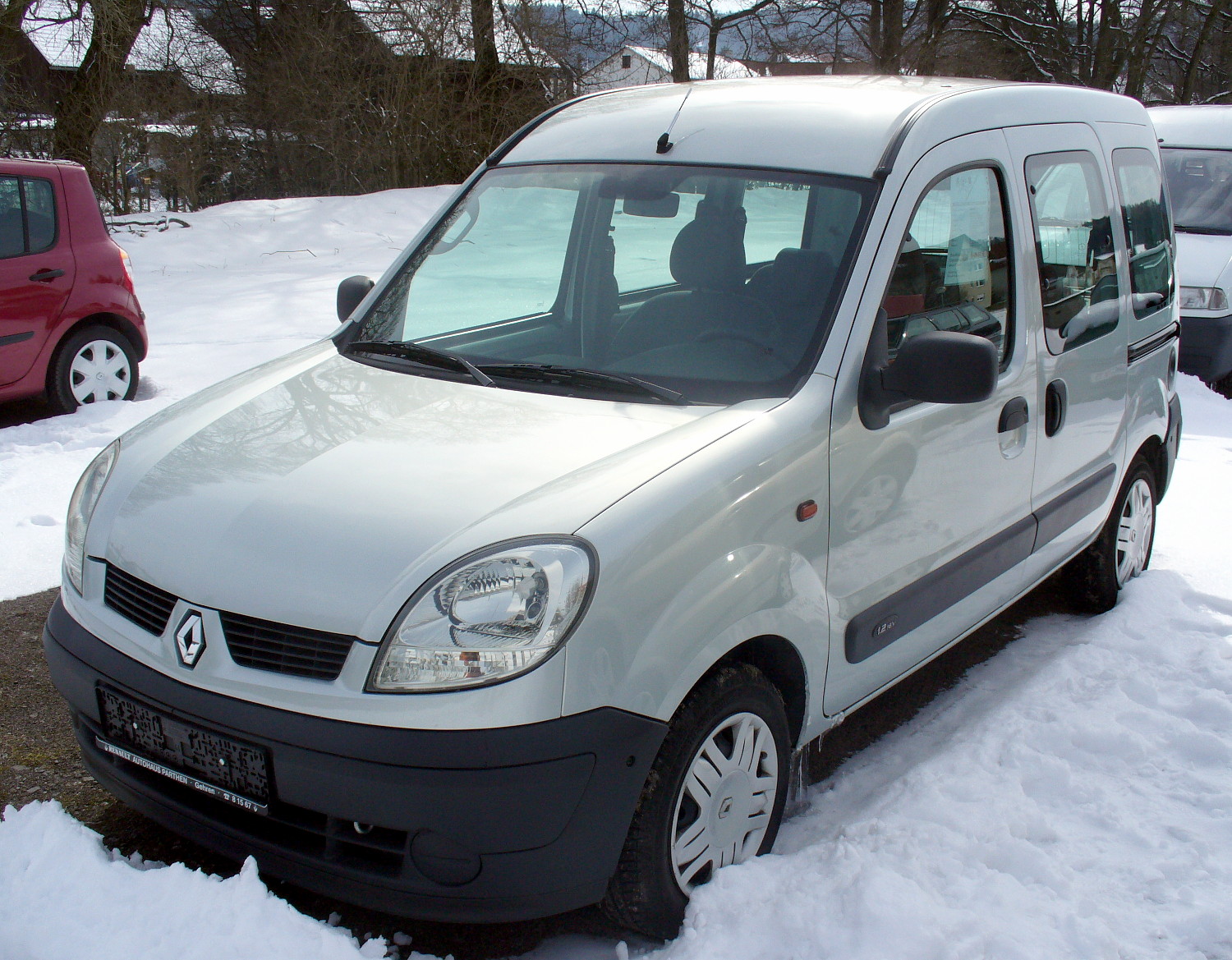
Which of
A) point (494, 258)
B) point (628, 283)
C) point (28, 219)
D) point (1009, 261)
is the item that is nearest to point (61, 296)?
point (28, 219)

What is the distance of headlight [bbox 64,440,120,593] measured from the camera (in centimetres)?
261

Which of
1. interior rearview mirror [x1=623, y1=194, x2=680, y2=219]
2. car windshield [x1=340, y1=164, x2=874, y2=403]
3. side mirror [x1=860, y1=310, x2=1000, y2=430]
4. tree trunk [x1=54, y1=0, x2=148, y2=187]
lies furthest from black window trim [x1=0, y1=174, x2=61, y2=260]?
tree trunk [x1=54, y1=0, x2=148, y2=187]

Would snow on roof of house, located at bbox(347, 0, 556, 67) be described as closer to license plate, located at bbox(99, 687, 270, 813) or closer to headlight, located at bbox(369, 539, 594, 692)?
license plate, located at bbox(99, 687, 270, 813)

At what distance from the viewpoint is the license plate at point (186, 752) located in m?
2.20

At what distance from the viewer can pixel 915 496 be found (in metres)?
2.95

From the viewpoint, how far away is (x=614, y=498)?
2.23m

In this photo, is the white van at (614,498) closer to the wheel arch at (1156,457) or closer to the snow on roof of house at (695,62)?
the wheel arch at (1156,457)

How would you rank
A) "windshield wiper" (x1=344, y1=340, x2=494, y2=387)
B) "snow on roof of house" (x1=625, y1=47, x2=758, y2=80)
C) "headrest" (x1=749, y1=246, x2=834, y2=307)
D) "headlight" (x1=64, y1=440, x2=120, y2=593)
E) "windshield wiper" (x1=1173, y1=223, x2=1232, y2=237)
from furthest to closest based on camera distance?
1. "snow on roof of house" (x1=625, y1=47, x2=758, y2=80)
2. "windshield wiper" (x1=1173, y1=223, x2=1232, y2=237)
3. "windshield wiper" (x1=344, y1=340, x2=494, y2=387)
4. "headrest" (x1=749, y1=246, x2=834, y2=307)
5. "headlight" (x1=64, y1=440, x2=120, y2=593)

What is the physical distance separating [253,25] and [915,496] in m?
21.6

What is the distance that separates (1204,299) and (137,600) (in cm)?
836

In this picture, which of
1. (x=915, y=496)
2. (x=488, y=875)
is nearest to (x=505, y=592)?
(x=488, y=875)

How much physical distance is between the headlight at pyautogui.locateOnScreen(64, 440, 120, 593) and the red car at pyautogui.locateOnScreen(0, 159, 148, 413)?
453 centimetres

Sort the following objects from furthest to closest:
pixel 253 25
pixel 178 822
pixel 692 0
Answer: pixel 692 0
pixel 253 25
pixel 178 822

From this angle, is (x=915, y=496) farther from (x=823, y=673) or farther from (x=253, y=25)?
(x=253, y=25)
